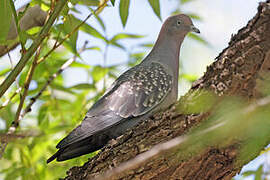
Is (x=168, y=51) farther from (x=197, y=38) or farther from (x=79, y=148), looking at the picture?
(x=79, y=148)

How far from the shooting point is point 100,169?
2.19 meters

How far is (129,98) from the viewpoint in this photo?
9.32 ft

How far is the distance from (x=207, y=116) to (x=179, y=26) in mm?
1818

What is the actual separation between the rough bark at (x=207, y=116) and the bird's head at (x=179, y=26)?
149 centimetres

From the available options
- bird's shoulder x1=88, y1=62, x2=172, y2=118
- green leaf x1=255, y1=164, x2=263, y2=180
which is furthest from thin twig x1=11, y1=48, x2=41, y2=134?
green leaf x1=255, y1=164, x2=263, y2=180

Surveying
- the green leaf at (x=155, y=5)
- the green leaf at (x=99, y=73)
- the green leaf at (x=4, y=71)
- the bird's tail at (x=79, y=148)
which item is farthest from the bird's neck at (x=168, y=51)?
the green leaf at (x=4, y=71)

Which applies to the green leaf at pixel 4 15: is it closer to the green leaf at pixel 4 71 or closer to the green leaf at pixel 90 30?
the green leaf at pixel 90 30

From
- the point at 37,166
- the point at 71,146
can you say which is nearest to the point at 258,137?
the point at 71,146

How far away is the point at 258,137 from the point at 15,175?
222 cm

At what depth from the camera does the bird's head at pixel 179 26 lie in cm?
352

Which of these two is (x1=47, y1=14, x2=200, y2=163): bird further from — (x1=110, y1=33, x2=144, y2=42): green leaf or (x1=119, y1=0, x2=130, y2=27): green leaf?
(x1=119, y1=0, x2=130, y2=27): green leaf

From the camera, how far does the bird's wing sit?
2.61m

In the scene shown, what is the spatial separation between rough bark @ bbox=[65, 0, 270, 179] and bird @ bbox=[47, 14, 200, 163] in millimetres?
404

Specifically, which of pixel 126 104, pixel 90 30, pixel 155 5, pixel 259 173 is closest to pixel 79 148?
pixel 126 104
